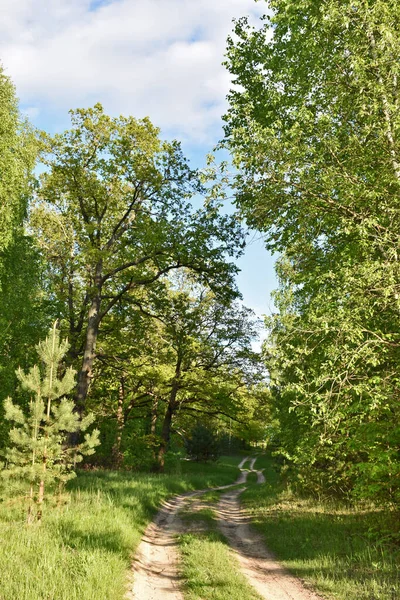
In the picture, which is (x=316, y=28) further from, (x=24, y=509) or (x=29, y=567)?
(x=24, y=509)

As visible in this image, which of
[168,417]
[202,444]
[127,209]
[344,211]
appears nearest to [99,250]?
[127,209]

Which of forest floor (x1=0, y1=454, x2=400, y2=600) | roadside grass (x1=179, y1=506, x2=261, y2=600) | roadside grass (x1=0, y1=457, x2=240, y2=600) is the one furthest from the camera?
roadside grass (x1=179, y1=506, x2=261, y2=600)

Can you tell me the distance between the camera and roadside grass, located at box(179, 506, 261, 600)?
6297mm

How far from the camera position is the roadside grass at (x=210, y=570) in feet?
20.7

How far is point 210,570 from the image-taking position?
23.7 feet

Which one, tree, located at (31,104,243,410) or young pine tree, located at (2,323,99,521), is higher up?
tree, located at (31,104,243,410)

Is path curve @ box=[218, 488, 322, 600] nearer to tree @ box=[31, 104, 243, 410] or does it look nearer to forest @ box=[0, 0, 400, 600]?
forest @ box=[0, 0, 400, 600]

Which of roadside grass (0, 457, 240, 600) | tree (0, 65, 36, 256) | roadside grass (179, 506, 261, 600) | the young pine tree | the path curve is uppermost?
tree (0, 65, 36, 256)

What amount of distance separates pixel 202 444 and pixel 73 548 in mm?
41393

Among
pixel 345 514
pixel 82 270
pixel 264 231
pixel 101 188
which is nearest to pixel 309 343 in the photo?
pixel 264 231

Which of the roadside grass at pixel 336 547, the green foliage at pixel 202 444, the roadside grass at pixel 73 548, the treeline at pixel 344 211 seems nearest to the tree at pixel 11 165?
the roadside grass at pixel 73 548

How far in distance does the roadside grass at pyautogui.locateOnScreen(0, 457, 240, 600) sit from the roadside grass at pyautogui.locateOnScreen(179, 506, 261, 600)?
3.60ft

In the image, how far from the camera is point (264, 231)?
35.3ft

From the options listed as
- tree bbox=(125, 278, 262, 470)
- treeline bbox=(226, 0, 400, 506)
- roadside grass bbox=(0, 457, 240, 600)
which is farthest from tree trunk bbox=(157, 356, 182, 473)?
treeline bbox=(226, 0, 400, 506)
